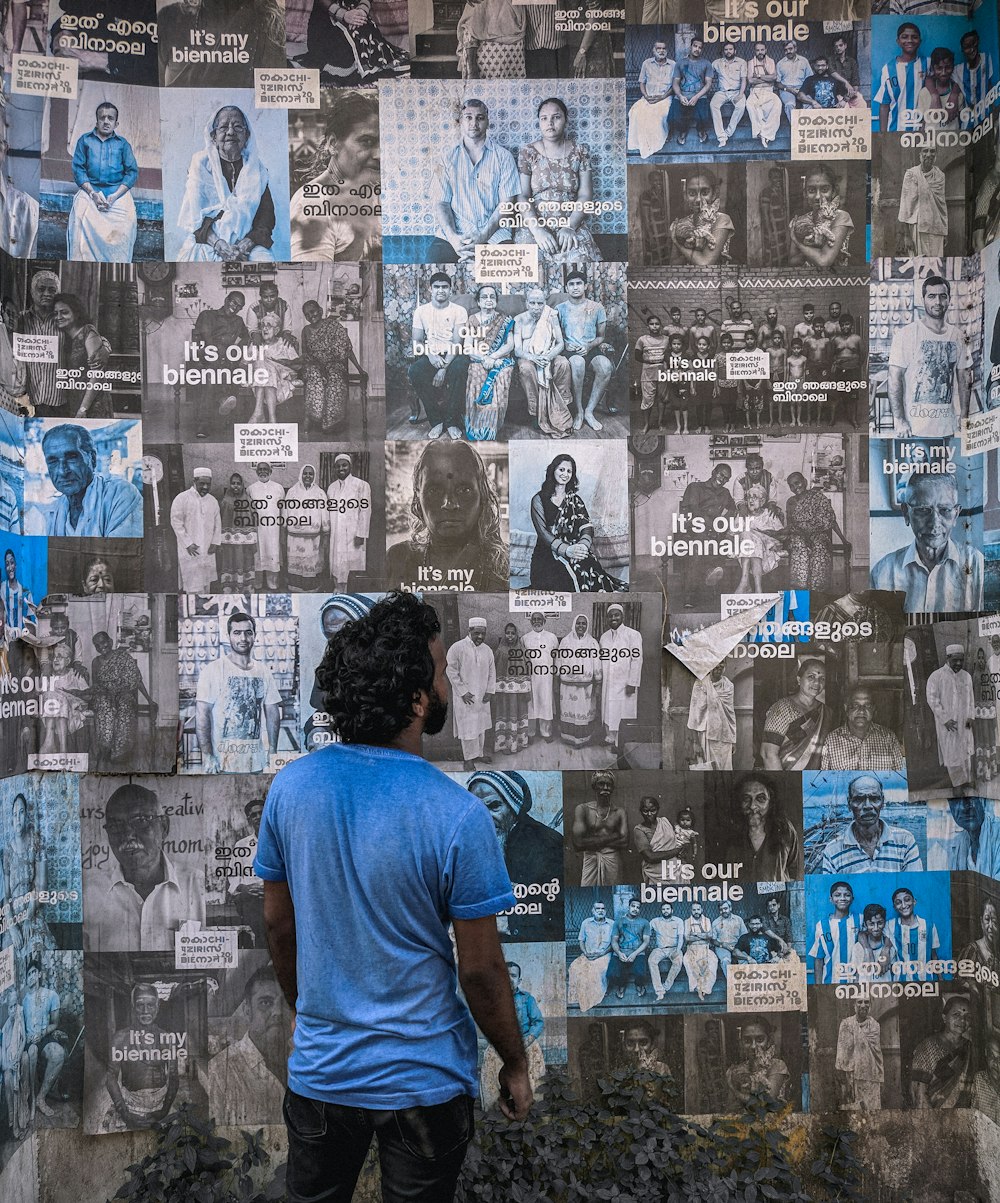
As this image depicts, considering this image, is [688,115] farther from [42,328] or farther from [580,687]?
[42,328]

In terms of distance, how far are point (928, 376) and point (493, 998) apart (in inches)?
102

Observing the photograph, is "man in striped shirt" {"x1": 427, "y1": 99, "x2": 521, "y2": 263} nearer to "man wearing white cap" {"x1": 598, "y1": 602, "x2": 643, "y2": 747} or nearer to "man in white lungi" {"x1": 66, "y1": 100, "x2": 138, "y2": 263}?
"man in white lungi" {"x1": 66, "y1": 100, "x2": 138, "y2": 263}

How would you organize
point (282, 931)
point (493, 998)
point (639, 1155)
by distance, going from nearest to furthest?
point (493, 998) → point (282, 931) → point (639, 1155)

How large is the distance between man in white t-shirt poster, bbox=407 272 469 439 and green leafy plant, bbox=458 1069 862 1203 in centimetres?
229

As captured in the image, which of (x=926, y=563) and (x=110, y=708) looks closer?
(x=110, y=708)

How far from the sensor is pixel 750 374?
128 inches

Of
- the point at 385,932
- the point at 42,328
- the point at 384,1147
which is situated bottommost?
the point at 384,1147

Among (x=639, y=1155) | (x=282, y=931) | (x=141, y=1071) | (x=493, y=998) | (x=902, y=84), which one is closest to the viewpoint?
(x=493, y=998)

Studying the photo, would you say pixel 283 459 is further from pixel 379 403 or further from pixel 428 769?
pixel 428 769

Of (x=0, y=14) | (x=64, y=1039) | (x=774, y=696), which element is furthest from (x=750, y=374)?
(x=64, y=1039)

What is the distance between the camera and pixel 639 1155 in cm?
298

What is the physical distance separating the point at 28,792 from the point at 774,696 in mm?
2566

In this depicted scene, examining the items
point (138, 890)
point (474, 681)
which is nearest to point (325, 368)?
point (474, 681)

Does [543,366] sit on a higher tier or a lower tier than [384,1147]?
higher
